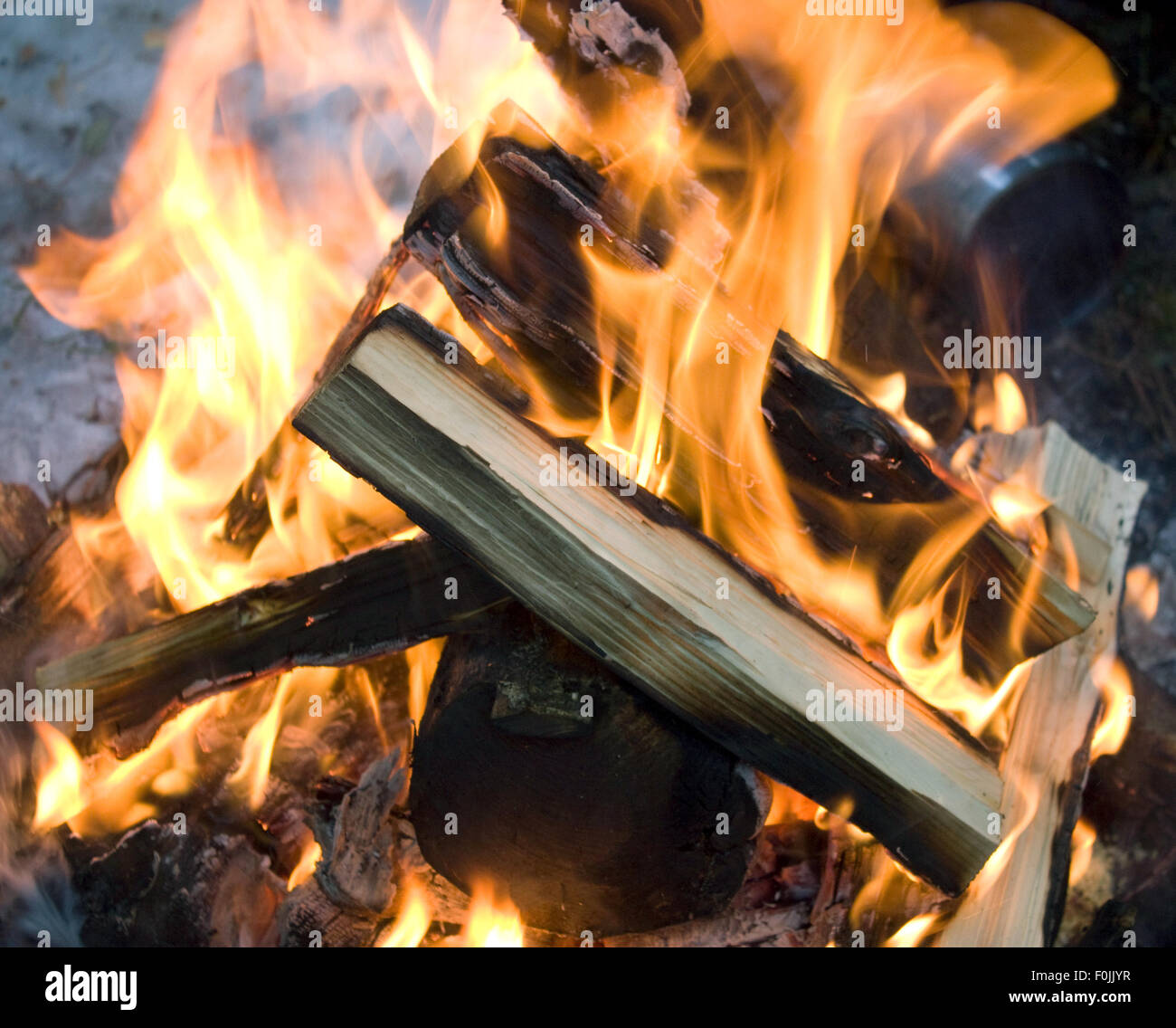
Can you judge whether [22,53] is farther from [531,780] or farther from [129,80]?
[531,780]

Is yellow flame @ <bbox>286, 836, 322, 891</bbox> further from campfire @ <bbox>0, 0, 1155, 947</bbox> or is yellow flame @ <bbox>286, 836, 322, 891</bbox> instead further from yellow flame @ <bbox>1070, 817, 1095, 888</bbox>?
yellow flame @ <bbox>1070, 817, 1095, 888</bbox>

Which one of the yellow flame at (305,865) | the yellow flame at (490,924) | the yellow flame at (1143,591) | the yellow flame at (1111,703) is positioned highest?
the yellow flame at (1143,591)

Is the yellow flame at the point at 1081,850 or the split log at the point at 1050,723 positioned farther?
the yellow flame at the point at 1081,850

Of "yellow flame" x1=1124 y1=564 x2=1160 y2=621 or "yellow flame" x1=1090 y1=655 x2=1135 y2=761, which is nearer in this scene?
"yellow flame" x1=1090 y1=655 x2=1135 y2=761

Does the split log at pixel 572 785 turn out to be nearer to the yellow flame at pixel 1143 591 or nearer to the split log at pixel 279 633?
the split log at pixel 279 633

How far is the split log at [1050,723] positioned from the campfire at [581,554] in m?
0.01

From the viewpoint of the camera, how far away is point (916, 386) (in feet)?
10.4

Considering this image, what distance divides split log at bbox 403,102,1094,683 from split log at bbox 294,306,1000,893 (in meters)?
0.20

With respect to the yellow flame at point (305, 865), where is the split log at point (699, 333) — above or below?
above

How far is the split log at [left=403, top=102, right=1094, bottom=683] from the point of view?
1.84m

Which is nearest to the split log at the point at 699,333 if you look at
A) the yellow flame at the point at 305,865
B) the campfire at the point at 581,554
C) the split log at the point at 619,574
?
the campfire at the point at 581,554

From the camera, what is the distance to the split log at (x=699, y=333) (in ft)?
6.03

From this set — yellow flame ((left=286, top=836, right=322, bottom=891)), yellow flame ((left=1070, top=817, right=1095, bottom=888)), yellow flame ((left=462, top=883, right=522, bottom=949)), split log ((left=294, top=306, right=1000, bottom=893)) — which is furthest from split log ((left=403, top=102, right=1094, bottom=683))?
yellow flame ((left=286, top=836, right=322, bottom=891))
